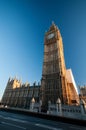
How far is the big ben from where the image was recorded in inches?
1505

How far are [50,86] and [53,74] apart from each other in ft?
17.7

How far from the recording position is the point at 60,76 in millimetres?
41125

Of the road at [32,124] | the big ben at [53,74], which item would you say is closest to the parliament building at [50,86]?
the big ben at [53,74]

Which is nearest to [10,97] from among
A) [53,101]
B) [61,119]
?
[53,101]

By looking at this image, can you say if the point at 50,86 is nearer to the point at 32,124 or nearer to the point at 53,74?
the point at 53,74

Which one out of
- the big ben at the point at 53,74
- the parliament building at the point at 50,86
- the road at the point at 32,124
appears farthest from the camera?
the parliament building at the point at 50,86

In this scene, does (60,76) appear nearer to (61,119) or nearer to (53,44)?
(53,44)

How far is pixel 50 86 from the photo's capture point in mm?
41469

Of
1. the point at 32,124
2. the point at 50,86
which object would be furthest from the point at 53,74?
the point at 32,124

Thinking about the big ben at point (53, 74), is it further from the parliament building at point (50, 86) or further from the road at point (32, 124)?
the road at point (32, 124)

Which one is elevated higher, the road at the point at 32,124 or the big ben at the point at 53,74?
the big ben at the point at 53,74

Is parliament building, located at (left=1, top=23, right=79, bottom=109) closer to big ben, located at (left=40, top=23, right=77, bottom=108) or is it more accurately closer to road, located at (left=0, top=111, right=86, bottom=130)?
big ben, located at (left=40, top=23, right=77, bottom=108)

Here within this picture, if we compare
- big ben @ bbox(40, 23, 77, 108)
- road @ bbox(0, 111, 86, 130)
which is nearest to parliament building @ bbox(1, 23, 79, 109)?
big ben @ bbox(40, 23, 77, 108)

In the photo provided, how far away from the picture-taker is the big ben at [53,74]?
38219 millimetres
